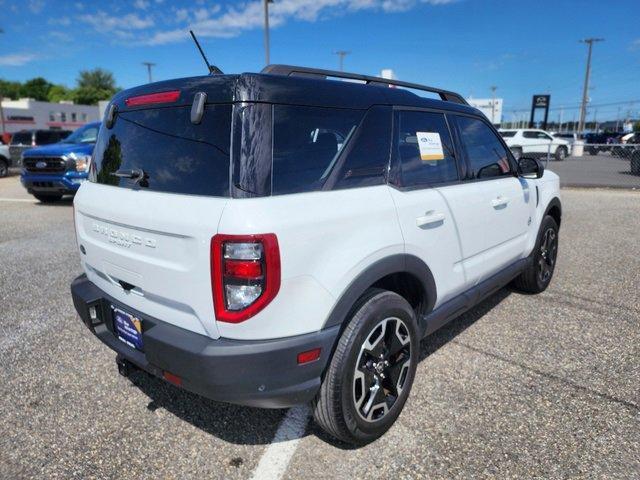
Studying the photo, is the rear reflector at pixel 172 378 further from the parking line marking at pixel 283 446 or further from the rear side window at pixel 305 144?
the rear side window at pixel 305 144

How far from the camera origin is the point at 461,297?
3.13 metres

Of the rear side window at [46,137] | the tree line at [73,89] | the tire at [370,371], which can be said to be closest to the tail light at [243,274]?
the tire at [370,371]

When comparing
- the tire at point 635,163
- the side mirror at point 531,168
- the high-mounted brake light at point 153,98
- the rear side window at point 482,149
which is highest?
the high-mounted brake light at point 153,98

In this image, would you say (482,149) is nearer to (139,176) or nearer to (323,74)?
(323,74)

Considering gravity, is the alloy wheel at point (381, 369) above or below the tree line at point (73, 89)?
below

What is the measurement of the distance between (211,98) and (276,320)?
101 cm

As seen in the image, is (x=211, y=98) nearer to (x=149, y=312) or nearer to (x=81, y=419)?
(x=149, y=312)

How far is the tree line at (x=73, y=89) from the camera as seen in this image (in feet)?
309

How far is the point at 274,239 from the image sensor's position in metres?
1.84

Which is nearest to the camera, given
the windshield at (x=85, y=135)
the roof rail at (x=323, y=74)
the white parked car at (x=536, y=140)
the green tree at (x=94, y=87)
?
the roof rail at (x=323, y=74)

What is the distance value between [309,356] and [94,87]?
11196cm

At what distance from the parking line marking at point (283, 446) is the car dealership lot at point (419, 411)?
1.0 inches

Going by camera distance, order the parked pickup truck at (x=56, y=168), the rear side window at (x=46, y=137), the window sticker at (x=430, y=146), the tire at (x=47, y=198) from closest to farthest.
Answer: the window sticker at (x=430, y=146) → the parked pickup truck at (x=56, y=168) → the tire at (x=47, y=198) → the rear side window at (x=46, y=137)

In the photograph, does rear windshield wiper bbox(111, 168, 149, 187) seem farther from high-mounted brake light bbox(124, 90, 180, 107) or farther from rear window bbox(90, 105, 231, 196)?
high-mounted brake light bbox(124, 90, 180, 107)
